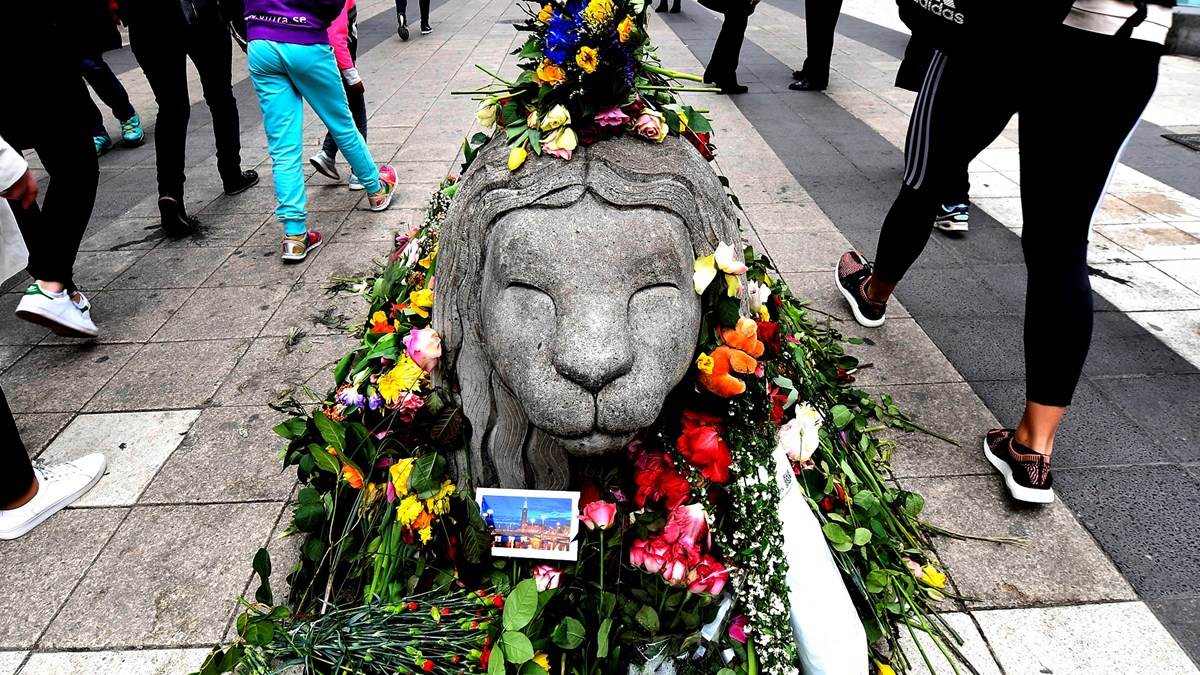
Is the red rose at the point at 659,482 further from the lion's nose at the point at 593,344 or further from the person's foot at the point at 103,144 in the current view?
the person's foot at the point at 103,144

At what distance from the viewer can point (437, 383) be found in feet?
6.73

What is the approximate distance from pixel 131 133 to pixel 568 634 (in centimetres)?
686

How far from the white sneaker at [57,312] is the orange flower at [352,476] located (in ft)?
7.65

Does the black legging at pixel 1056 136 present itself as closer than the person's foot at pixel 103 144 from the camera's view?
Yes

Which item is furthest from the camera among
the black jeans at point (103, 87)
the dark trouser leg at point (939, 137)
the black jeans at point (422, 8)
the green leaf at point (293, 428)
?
the black jeans at point (422, 8)

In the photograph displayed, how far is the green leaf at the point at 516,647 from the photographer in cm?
168

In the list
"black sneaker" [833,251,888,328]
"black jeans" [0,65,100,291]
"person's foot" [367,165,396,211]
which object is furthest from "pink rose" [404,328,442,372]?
"person's foot" [367,165,396,211]

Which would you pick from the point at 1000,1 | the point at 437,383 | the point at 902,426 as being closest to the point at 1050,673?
the point at 902,426

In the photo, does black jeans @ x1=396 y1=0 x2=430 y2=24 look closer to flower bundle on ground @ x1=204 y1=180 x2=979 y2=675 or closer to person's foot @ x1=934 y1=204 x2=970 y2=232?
person's foot @ x1=934 y1=204 x2=970 y2=232

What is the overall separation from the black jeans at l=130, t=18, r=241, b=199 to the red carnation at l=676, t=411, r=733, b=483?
4242mm

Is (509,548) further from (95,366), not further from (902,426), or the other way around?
(95,366)

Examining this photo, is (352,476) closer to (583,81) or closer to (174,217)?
(583,81)

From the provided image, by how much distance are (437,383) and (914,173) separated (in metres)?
2.27

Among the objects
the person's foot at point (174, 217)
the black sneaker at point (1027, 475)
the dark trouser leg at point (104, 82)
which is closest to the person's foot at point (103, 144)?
the dark trouser leg at point (104, 82)
